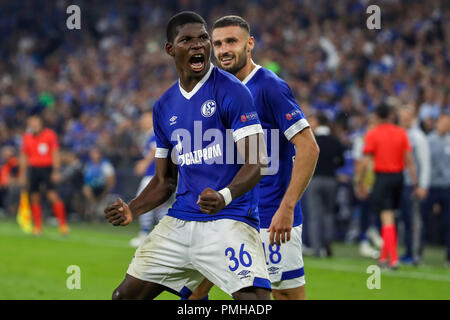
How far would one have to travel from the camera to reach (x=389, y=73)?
17.9m

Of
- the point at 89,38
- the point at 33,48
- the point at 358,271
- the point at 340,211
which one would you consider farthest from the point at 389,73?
the point at 33,48

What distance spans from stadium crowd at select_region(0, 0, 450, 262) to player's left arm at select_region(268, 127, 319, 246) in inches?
257

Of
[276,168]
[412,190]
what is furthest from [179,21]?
[412,190]

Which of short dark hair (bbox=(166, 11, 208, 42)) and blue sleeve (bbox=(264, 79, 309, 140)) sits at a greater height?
short dark hair (bbox=(166, 11, 208, 42))

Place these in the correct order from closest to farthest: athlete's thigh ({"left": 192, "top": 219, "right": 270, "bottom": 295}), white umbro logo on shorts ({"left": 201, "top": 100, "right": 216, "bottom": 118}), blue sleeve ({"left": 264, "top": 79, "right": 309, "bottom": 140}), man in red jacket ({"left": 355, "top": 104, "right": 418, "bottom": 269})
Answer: athlete's thigh ({"left": 192, "top": 219, "right": 270, "bottom": 295}) → white umbro logo on shorts ({"left": 201, "top": 100, "right": 216, "bottom": 118}) → blue sleeve ({"left": 264, "top": 79, "right": 309, "bottom": 140}) → man in red jacket ({"left": 355, "top": 104, "right": 418, "bottom": 269})

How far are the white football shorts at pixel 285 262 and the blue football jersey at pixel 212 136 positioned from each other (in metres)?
0.84

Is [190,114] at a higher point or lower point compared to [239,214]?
higher

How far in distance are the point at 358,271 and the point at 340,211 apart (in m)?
4.29

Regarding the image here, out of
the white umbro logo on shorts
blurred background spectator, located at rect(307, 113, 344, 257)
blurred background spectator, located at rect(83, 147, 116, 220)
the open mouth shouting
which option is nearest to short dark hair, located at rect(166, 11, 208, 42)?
the open mouth shouting

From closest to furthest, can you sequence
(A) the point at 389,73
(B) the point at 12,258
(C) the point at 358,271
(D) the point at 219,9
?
1. (C) the point at 358,271
2. (B) the point at 12,258
3. (A) the point at 389,73
4. (D) the point at 219,9

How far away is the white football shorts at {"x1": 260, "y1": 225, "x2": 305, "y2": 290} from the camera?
540 cm

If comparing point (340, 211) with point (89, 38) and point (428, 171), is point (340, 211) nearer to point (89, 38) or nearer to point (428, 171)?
point (428, 171)

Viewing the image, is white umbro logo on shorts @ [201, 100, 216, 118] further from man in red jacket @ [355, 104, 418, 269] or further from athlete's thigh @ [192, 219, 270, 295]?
man in red jacket @ [355, 104, 418, 269]

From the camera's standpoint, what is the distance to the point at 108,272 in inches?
409
